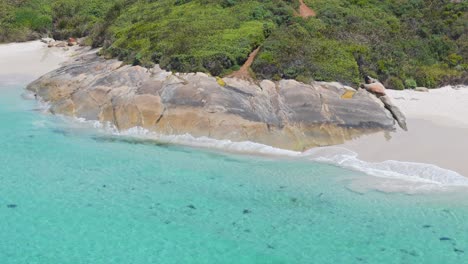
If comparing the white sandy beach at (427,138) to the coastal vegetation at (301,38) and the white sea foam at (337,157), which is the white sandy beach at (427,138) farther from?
the coastal vegetation at (301,38)

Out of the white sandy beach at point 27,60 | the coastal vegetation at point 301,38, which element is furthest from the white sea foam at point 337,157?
the white sandy beach at point 27,60

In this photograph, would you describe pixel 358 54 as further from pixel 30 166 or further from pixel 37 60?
pixel 37 60

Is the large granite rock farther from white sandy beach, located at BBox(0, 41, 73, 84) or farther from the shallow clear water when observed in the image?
white sandy beach, located at BBox(0, 41, 73, 84)

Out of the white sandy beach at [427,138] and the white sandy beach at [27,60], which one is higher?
the white sandy beach at [27,60]

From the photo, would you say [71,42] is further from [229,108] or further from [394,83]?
[394,83]

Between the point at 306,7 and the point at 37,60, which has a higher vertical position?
the point at 306,7

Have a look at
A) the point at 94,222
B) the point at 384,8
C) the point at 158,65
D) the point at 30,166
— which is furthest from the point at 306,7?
the point at 94,222
